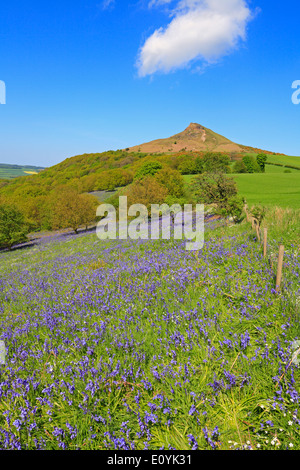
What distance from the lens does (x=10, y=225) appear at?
28.3 m

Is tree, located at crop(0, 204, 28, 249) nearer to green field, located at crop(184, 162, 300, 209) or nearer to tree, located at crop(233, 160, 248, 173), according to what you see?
green field, located at crop(184, 162, 300, 209)

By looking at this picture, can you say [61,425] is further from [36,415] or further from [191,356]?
[191,356]

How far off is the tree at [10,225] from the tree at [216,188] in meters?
22.7

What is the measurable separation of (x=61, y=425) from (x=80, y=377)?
57 cm

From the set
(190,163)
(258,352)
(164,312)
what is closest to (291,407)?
(258,352)

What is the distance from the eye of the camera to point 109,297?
5.72 m

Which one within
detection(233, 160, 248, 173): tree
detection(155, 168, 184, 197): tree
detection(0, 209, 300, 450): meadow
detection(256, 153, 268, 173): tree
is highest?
detection(256, 153, 268, 173): tree

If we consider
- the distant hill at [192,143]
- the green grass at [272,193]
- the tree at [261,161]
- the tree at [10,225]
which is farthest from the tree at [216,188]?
the distant hill at [192,143]

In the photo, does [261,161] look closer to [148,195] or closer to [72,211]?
[148,195]

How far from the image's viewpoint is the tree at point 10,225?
2777 cm

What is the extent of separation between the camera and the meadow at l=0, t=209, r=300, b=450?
8.28 ft

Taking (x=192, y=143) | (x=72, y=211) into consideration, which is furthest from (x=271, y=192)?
(x=192, y=143)

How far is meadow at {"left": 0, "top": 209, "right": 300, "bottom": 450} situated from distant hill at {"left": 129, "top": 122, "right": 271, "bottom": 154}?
387ft

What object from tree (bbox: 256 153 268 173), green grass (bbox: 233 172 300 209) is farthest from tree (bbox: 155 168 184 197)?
tree (bbox: 256 153 268 173)
